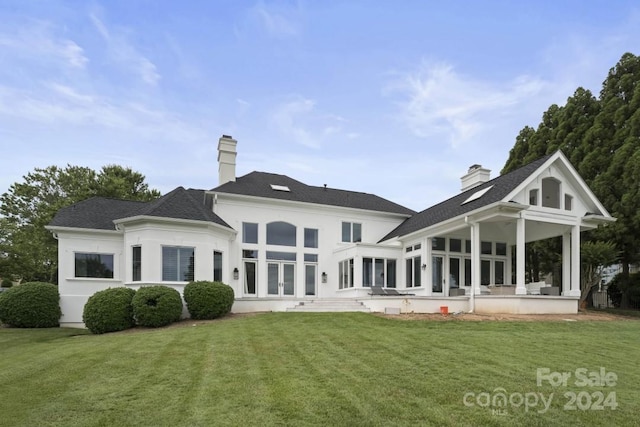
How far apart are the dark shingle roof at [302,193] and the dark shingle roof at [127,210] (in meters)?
2.41

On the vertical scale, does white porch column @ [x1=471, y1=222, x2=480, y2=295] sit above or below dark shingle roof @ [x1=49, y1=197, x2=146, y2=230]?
below

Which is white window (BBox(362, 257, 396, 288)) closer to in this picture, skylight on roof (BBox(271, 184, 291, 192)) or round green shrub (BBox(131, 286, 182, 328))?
skylight on roof (BBox(271, 184, 291, 192))

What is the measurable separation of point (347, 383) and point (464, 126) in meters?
19.0

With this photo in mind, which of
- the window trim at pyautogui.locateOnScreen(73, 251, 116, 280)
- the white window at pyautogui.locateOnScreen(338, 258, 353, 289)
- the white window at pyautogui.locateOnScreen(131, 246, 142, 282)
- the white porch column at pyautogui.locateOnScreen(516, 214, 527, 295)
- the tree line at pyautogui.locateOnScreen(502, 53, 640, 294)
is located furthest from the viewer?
the white window at pyautogui.locateOnScreen(338, 258, 353, 289)

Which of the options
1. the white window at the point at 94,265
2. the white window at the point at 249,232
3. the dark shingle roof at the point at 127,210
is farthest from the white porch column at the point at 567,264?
the white window at the point at 94,265

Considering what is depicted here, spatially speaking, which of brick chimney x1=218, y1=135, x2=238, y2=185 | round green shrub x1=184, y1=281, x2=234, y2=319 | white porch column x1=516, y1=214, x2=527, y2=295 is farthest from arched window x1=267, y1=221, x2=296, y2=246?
white porch column x1=516, y1=214, x2=527, y2=295

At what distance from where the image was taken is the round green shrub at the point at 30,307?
17469 mm

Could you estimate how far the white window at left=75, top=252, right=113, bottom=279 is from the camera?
1967cm

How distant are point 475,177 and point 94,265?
64.6 feet

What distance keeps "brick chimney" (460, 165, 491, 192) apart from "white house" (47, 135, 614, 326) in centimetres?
8

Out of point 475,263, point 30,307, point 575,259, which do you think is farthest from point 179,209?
point 575,259

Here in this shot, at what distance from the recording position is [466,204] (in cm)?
1895

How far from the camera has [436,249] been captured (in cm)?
2091

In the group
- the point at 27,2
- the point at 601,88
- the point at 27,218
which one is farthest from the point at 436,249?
the point at 27,218
